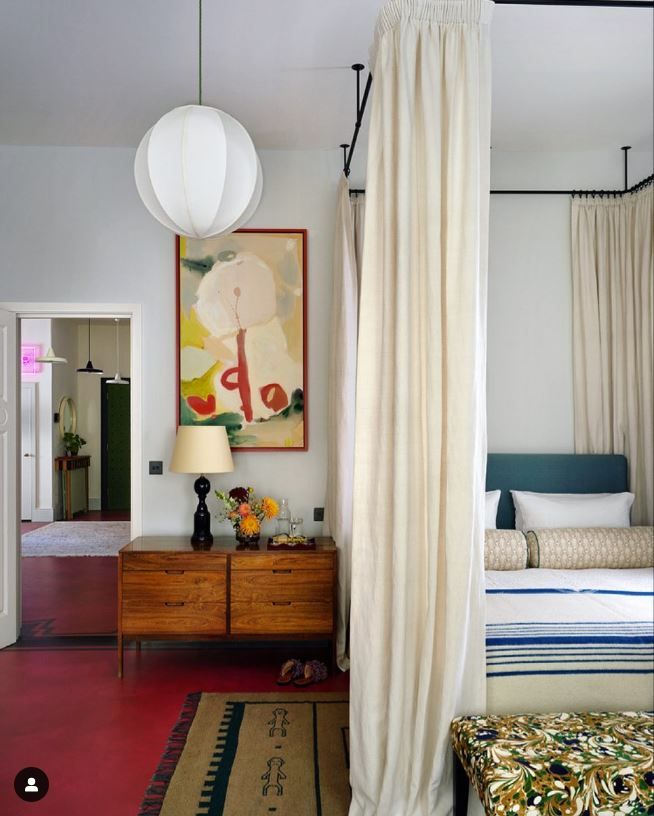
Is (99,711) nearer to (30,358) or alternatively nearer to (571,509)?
(571,509)

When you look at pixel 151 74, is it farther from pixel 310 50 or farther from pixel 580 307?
pixel 580 307

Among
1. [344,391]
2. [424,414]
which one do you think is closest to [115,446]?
[344,391]

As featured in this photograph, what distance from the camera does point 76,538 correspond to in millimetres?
7008

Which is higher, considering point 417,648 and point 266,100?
point 266,100

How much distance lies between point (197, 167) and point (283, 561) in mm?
1932

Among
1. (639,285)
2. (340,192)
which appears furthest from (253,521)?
(639,285)

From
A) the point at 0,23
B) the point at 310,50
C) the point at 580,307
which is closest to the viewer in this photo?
the point at 580,307

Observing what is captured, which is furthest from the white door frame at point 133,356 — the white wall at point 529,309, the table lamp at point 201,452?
the white wall at point 529,309

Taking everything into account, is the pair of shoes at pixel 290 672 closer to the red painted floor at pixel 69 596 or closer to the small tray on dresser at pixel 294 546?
the small tray on dresser at pixel 294 546

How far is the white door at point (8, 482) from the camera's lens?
144 inches

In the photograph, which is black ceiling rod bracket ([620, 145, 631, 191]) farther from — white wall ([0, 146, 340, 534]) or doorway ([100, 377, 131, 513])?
doorway ([100, 377, 131, 513])

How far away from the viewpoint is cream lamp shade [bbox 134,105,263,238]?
1.96m

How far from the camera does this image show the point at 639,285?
0.78 m

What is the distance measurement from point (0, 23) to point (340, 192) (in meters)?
1.64
